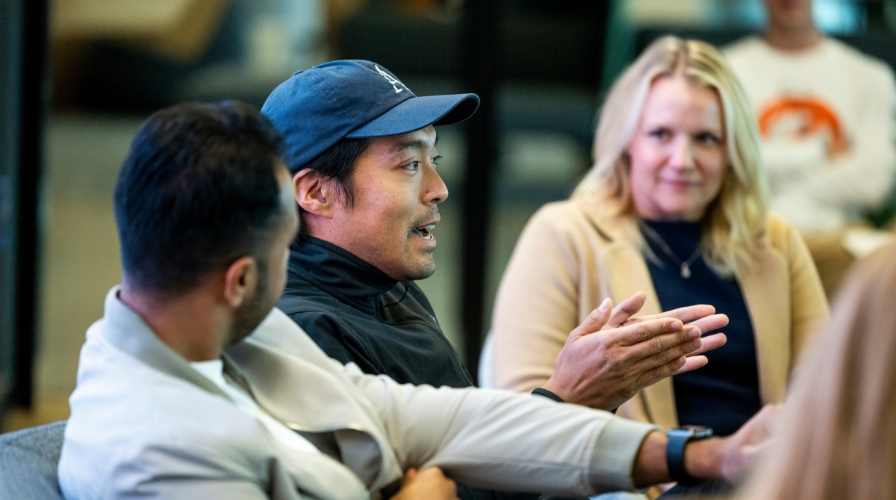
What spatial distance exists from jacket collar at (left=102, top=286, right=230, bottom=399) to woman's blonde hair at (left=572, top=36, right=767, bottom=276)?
4.41 feet

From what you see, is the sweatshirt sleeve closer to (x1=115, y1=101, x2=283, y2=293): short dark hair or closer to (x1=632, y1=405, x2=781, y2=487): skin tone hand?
(x1=632, y1=405, x2=781, y2=487): skin tone hand

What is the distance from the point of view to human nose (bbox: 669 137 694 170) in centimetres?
209

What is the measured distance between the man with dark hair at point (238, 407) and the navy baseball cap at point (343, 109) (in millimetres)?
349

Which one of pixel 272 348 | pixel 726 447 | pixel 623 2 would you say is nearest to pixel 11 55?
pixel 623 2

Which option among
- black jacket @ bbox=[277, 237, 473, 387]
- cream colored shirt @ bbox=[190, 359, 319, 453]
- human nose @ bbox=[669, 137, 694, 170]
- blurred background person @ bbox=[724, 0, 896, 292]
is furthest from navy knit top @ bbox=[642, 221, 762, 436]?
blurred background person @ bbox=[724, 0, 896, 292]

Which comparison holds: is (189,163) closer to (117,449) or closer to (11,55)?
(117,449)

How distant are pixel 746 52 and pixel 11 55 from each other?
2.55m

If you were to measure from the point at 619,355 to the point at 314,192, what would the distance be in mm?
483

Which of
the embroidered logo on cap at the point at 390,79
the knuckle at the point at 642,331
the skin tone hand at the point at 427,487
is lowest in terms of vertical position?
the skin tone hand at the point at 427,487

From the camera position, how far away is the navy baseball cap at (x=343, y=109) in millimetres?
1346

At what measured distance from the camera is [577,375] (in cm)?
130

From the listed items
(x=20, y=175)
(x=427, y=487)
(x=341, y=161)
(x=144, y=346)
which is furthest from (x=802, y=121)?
(x=144, y=346)

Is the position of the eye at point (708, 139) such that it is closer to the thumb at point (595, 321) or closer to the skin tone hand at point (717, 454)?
the thumb at point (595, 321)

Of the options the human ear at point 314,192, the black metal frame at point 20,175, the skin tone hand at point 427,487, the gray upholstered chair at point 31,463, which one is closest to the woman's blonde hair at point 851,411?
the skin tone hand at point 427,487
